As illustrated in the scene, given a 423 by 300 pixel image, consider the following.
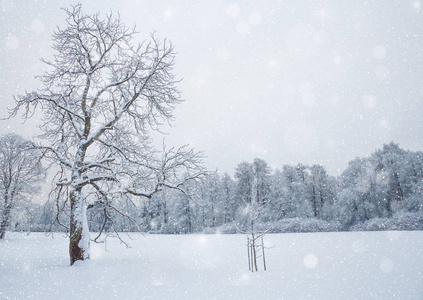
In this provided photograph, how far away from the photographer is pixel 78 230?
889 cm

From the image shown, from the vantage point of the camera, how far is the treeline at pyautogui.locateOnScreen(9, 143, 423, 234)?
3569cm

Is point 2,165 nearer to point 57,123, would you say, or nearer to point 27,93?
point 57,123

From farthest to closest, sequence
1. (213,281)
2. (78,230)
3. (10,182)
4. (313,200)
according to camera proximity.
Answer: (313,200) < (10,182) < (78,230) < (213,281)

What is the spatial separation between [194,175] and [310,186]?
165ft

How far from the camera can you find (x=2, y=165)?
853 inches

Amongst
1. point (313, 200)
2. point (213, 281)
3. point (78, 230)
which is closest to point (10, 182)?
point (78, 230)

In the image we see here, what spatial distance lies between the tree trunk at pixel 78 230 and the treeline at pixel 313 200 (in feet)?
63.3

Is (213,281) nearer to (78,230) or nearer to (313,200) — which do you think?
(78,230)

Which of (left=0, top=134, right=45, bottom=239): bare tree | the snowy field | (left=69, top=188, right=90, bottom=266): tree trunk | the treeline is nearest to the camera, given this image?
the snowy field

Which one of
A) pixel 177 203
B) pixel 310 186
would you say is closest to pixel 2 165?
pixel 177 203

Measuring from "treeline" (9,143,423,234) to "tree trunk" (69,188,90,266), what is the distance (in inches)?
759

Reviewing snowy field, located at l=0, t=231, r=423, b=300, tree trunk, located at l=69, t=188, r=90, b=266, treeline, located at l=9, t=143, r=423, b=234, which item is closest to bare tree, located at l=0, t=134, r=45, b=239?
treeline, located at l=9, t=143, r=423, b=234

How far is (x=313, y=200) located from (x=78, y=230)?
170 ft

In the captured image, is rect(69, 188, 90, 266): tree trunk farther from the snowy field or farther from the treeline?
the treeline
